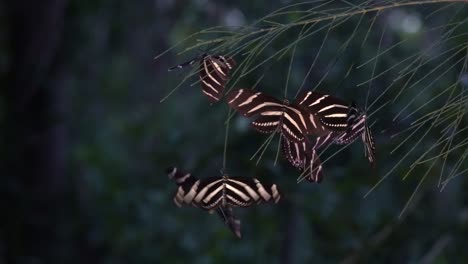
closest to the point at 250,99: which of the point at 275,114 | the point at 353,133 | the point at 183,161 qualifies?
the point at 275,114

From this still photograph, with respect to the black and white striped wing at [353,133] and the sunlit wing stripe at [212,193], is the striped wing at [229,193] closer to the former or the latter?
the sunlit wing stripe at [212,193]

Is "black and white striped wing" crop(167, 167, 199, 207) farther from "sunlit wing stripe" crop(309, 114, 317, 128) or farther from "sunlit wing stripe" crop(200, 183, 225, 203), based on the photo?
"sunlit wing stripe" crop(309, 114, 317, 128)

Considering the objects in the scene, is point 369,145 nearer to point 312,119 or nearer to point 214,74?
point 312,119

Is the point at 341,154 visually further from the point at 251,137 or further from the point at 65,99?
the point at 65,99

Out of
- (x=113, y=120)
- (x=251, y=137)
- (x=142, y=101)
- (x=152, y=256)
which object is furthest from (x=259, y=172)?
(x=142, y=101)

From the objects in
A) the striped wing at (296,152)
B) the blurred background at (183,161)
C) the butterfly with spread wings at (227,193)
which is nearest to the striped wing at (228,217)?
the butterfly with spread wings at (227,193)

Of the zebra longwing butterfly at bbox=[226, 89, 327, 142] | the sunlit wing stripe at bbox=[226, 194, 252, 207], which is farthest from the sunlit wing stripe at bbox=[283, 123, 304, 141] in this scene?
the sunlit wing stripe at bbox=[226, 194, 252, 207]
